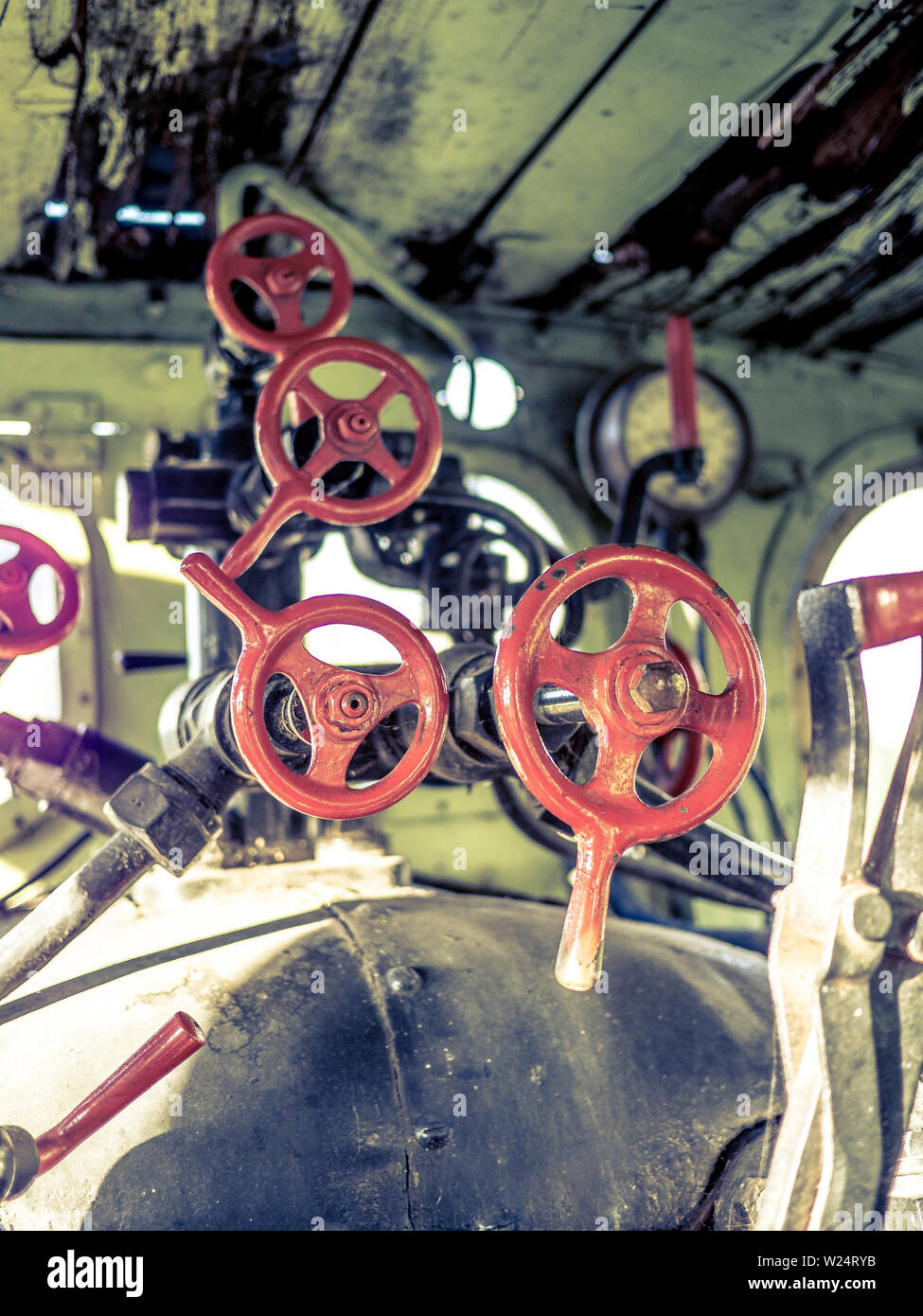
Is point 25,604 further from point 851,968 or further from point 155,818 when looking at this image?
point 851,968

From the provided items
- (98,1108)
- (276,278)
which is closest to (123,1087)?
(98,1108)

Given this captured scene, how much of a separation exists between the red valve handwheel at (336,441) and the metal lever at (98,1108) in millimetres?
472

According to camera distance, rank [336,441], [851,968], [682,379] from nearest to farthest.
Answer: [851,968]
[336,441]
[682,379]

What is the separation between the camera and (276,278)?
1.34 m

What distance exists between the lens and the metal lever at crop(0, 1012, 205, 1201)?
2.76 ft

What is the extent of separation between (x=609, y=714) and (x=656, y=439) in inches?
58.8

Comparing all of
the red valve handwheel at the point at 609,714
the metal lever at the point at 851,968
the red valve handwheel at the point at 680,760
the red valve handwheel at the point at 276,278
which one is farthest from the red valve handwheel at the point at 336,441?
the red valve handwheel at the point at 680,760

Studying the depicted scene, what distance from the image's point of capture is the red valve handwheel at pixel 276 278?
1.29 meters

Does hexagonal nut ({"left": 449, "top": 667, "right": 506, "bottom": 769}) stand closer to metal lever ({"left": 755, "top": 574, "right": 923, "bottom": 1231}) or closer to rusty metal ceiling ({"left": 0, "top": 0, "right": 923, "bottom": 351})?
metal lever ({"left": 755, "top": 574, "right": 923, "bottom": 1231})

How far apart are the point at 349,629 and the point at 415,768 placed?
1.20 meters

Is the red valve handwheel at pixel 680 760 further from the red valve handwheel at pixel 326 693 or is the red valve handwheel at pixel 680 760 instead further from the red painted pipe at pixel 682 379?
the red valve handwheel at pixel 326 693

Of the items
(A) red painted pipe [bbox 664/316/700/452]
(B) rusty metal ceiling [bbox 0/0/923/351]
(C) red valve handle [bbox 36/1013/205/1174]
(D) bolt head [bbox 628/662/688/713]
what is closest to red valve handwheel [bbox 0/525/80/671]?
(C) red valve handle [bbox 36/1013/205/1174]
